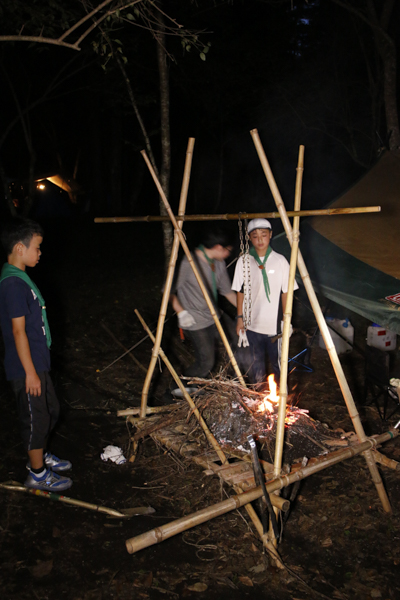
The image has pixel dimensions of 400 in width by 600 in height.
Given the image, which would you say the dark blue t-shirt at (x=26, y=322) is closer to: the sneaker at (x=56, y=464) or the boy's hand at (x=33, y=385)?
the boy's hand at (x=33, y=385)

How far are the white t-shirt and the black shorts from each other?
2.16 m

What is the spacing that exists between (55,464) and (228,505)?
6.86 feet

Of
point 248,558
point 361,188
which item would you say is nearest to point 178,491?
point 248,558

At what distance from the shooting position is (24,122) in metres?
9.94

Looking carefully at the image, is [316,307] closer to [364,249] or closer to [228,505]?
[228,505]

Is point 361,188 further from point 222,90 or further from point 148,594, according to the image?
point 222,90

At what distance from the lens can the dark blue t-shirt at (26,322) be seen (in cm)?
338

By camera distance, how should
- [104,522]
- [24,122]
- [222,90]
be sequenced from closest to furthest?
[104,522], [24,122], [222,90]

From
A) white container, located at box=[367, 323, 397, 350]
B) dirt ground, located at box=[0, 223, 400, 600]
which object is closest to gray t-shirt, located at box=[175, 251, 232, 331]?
dirt ground, located at box=[0, 223, 400, 600]

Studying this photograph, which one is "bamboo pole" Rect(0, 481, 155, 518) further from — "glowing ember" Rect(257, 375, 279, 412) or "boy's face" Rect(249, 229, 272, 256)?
"boy's face" Rect(249, 229, 272, 256)

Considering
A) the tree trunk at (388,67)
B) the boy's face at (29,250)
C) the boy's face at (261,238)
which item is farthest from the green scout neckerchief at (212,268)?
the tree trunk at (388,67)

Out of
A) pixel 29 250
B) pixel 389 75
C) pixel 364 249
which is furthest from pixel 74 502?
pixel 389 75

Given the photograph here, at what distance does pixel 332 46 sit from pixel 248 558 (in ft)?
54.1

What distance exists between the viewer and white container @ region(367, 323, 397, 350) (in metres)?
6.67
